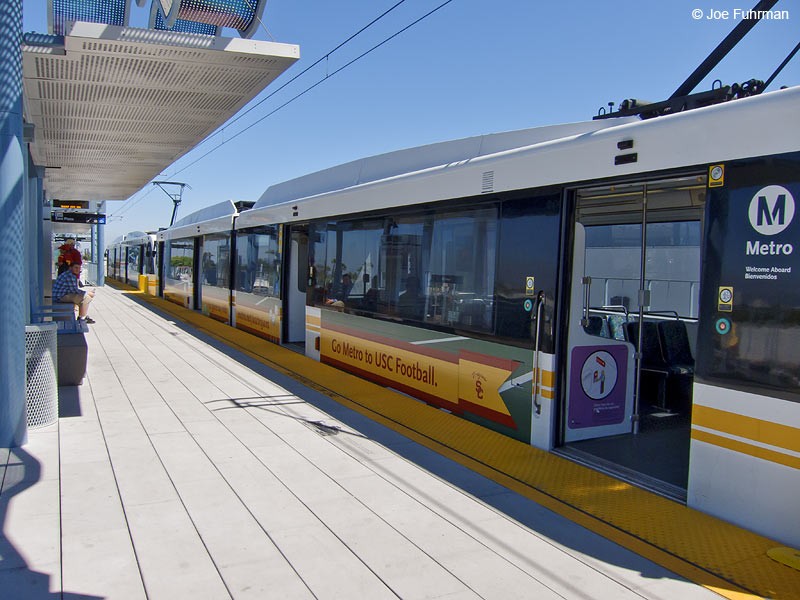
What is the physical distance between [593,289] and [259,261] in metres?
→ 6.10

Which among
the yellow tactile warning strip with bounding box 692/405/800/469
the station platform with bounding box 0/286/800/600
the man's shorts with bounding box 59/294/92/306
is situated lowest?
the station platform with bounding box 0/286/800/600

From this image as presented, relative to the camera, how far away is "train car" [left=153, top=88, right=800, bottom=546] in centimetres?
331

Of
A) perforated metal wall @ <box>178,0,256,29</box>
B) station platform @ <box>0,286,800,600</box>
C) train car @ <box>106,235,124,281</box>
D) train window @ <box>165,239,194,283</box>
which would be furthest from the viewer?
train car @ <box>106,235,124,281</box>

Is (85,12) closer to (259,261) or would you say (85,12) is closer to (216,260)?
(259,261)

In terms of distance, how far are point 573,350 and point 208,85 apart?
14.2 ft

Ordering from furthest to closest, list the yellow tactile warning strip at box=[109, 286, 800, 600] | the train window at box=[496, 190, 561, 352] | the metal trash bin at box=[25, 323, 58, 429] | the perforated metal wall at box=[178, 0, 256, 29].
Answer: the perforated metal wall at box=[178, 0, 256, 29]
the metal trash bin at box=[25, 323, 58, 429]
the train window at box=[496, 190, 561, 352]
the yellow tactile warning strip at box=[109, 286, 800, 600]

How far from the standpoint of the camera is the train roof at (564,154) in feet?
10.9

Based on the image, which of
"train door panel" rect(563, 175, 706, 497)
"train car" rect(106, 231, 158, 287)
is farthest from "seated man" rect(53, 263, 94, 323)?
"train car" rect(106, 231, 158, 287)

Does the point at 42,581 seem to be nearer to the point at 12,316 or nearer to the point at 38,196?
the point at 12,316

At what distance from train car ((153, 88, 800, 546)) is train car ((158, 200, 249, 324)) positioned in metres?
5.09

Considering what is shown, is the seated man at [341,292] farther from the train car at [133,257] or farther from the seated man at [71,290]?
the train car at [133,257]

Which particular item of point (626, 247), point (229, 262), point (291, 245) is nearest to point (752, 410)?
point (626, 247)

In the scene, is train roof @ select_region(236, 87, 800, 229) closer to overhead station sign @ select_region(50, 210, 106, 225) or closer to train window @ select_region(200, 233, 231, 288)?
train window @ select_region(200, 233, 231, 288)

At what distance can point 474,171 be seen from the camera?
557 centimetres
